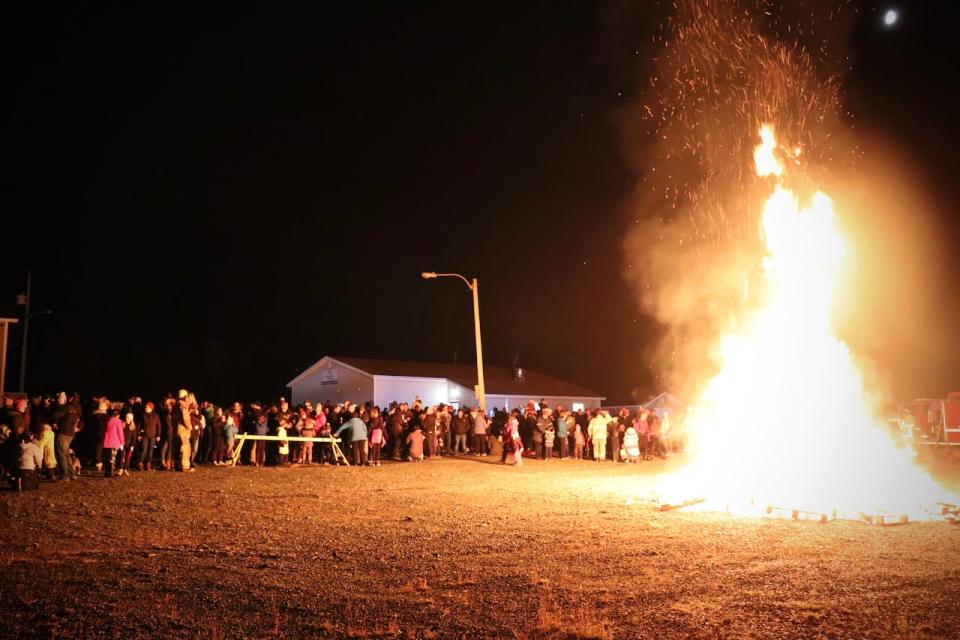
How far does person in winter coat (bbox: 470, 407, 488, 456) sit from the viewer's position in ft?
89.1

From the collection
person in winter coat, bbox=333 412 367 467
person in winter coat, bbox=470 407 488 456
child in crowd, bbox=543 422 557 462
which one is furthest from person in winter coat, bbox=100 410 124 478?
child in crowd, bbox=543 422 557 462

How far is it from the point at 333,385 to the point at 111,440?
23.5 meters

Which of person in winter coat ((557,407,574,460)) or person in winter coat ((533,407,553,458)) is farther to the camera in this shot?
person in winter coat ((557,407,574,460))

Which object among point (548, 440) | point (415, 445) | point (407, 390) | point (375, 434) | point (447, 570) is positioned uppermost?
point (407, 390)

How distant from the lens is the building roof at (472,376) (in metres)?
40.7

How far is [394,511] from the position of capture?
43.9ft

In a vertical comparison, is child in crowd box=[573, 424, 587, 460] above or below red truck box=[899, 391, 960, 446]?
below

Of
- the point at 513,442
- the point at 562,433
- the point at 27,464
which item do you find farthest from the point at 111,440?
the point at 562,433

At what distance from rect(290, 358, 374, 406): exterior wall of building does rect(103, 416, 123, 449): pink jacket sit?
2049 cm

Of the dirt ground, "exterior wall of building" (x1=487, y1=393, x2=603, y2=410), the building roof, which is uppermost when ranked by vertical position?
the building roof

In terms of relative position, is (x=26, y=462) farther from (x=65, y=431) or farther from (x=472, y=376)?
(x=472, y=376)

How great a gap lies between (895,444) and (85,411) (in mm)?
20641

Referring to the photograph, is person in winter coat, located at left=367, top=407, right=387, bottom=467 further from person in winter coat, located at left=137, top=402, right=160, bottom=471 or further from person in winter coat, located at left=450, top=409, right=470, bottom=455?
person in winter coat, located at left=137, top=402, right=160, bottom=471

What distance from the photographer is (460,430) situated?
26.8 meters
